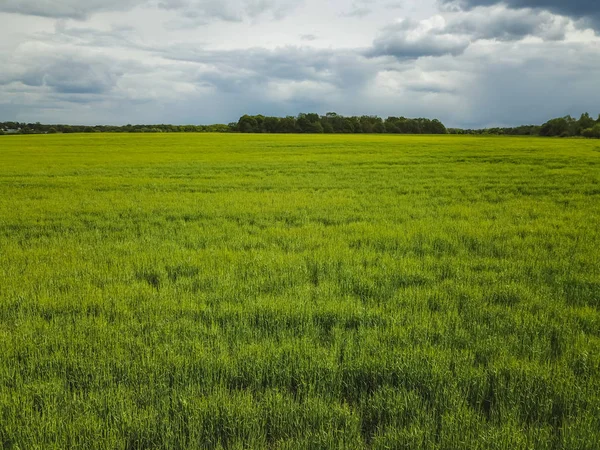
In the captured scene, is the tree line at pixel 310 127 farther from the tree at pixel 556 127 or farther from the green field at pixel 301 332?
the green field at pixel 301 332

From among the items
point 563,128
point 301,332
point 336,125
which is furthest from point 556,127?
point 301,332

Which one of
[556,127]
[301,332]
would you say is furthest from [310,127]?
[301,332]

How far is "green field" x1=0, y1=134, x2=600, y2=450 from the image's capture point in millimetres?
3695

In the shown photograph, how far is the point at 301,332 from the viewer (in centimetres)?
536

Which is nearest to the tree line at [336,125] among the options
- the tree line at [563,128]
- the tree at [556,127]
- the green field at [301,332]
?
the tree line at [563,128]

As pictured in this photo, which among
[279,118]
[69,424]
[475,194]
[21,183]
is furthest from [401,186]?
[279,118]

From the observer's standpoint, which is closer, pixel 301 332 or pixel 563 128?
pixel 301 332

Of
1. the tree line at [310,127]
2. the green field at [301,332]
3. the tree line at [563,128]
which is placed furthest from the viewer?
the tree line at [310,127]

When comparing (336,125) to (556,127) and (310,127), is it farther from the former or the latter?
(556,127)

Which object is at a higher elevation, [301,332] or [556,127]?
[556,127]

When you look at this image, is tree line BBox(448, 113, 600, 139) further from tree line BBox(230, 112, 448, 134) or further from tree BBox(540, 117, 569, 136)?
tree line BBox(230, 112, 448, 134)

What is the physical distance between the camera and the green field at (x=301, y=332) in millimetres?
3695

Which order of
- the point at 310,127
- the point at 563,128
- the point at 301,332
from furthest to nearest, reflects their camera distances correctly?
the point at 310,127 < the point at 563,128 < the point at 301,332

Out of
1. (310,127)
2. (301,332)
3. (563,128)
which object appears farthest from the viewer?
(310,127)
